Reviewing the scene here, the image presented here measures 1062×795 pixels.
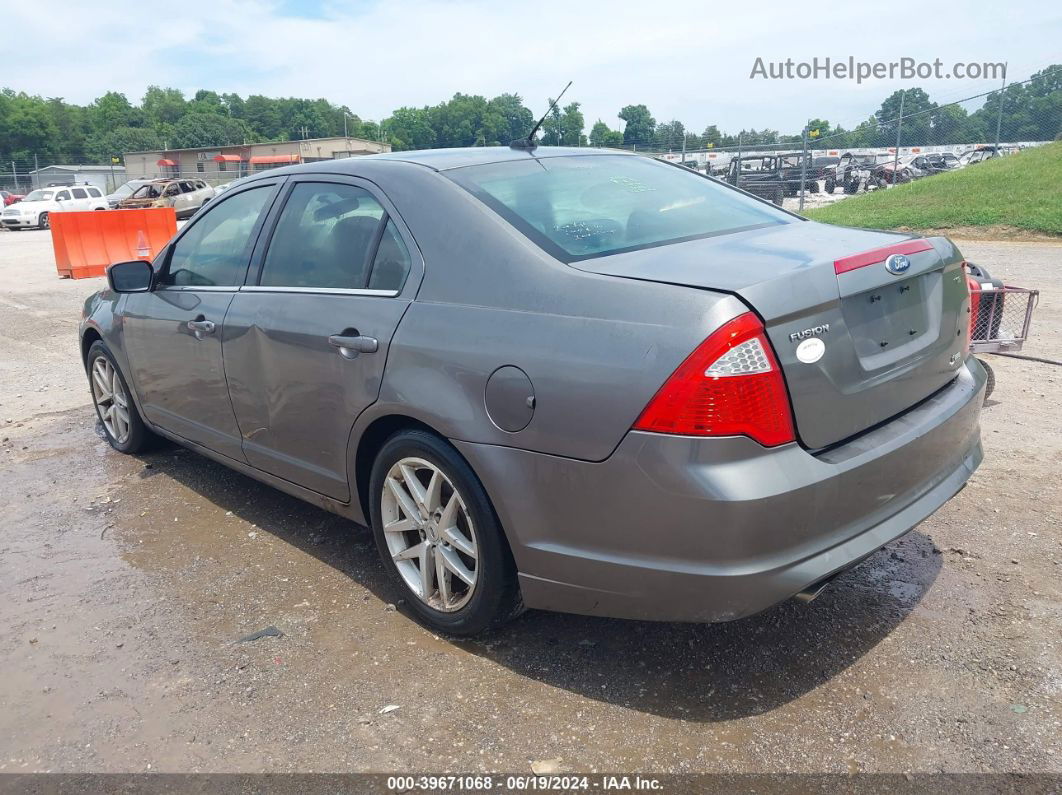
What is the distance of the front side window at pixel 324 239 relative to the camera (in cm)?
339

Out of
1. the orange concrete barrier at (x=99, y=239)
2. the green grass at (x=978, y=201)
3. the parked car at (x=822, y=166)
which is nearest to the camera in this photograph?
the orange concrete barrier at (x=99, y=239)

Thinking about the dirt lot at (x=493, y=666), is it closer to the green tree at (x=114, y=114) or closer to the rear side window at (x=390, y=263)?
the rear side window at (x=390, y=263)

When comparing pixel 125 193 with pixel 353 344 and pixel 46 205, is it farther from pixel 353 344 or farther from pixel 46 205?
pixel 353 344

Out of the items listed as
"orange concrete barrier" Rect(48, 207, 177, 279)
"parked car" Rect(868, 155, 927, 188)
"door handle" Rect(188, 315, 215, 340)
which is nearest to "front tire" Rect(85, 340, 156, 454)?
"door handle" Rect(188, 315, 215, 340)

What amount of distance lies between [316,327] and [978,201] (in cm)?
1727

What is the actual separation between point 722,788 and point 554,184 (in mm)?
2187

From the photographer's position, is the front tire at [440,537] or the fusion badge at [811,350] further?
the front tire at [440,537]

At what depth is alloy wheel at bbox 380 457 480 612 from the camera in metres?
2.98

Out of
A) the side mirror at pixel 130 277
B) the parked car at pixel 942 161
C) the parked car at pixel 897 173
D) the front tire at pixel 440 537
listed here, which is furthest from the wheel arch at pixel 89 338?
the parked car at pixel 942 161

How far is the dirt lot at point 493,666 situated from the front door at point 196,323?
0.55 m

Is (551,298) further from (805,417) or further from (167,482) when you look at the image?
(167,482)

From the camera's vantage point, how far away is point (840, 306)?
252 cm

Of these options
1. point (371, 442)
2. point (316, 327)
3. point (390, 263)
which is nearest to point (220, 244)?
point (316, 327)

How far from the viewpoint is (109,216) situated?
1589cm
